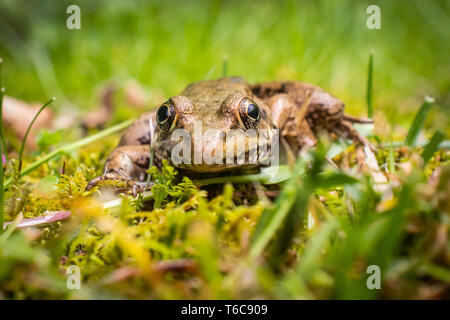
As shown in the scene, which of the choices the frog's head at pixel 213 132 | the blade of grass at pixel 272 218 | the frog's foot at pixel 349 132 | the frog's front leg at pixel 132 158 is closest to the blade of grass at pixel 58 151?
the frog's front leg at pixel 132 158

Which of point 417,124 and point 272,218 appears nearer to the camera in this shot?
point 272,218

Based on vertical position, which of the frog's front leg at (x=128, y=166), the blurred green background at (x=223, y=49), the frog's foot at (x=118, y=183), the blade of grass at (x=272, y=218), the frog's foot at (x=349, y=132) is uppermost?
the blurred green background at (x=223, y=49)

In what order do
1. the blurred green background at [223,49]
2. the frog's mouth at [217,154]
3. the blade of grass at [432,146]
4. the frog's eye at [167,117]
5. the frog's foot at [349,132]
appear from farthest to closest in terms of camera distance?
the blurred green background at [223,49]
the frog's foot at [349,132]
the frog's eye at [167,117]
the frog's mouth at [217,154]
the blade of grass at [432,146]

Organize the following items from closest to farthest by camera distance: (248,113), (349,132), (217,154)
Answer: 1. (217,154)
2. (248,113)
3. (349,132)

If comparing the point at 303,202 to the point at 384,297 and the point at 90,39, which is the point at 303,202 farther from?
the point at 90,39

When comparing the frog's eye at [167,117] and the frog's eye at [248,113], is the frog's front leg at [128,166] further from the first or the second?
the frog's eye at [248,113]

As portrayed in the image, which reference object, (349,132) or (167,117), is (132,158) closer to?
(167,117)

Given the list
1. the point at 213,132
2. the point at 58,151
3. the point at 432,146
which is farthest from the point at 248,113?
the point at 58,151

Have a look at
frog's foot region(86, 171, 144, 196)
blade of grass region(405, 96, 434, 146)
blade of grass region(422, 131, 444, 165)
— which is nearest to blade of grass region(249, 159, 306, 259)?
blade of grass region(422, 131, 444, 165)
